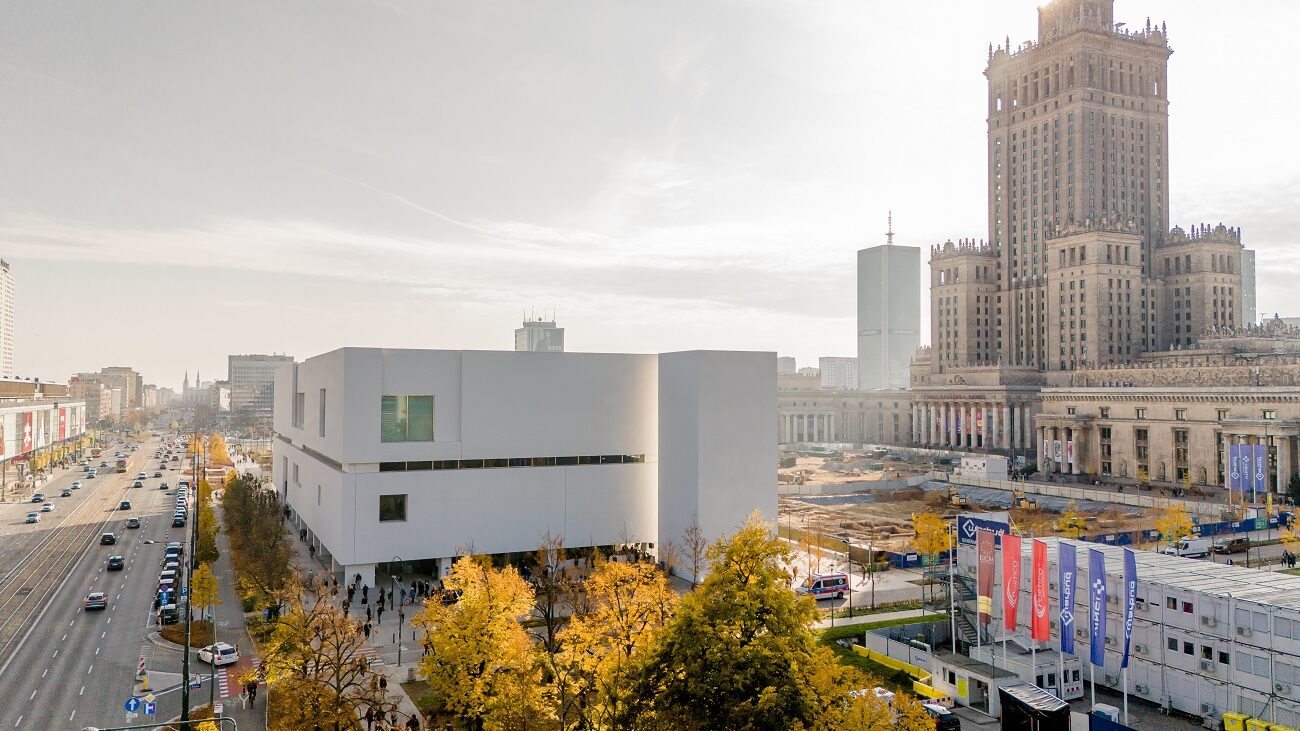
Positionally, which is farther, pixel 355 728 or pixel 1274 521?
pixel 1274 521

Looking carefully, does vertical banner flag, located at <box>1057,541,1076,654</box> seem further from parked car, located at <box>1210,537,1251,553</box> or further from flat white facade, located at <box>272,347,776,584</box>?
parked car, located at <box>1210,537,1251,553</box>

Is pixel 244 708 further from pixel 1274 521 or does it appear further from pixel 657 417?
pixel 1274 521

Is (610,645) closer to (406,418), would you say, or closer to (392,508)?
(392,508)

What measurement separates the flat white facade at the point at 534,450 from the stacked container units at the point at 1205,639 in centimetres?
2293

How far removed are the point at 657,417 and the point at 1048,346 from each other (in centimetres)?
10845

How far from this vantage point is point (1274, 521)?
273ft

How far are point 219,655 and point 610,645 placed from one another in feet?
70.1

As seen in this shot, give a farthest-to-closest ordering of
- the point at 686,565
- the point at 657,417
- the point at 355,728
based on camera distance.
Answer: the point at 657,417 → the point at 686,565 → the point at 355,728

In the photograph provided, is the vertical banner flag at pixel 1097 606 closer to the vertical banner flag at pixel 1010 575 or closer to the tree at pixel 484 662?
the vertical banner flag at pixel 1010 575

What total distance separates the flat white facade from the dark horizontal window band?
0.10 metres

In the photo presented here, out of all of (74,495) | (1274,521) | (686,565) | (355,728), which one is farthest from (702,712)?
(74,495)

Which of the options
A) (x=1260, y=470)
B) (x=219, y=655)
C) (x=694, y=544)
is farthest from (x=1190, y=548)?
(x=219, y=655)

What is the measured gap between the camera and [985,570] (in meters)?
43.3

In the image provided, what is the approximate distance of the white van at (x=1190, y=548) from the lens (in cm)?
6762
